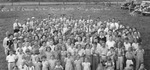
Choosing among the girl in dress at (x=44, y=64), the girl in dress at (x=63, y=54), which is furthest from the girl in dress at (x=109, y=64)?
the girl in dress at (x=44, y=64)

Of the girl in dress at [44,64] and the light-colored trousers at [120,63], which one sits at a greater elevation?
the girl in dress at [44,64]

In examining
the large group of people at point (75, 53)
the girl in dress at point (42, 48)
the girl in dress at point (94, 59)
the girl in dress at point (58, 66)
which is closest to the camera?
the girl in dress at point (58, 66)

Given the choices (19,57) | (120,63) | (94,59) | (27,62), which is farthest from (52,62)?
(120,63)

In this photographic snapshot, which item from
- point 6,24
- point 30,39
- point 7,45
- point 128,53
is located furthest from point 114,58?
A: point 6,24

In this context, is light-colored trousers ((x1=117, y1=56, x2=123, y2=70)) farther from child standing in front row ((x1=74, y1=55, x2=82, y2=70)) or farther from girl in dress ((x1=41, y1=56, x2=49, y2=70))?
girl in dress ((x1=41, y1=56, x2=49, y2=70))

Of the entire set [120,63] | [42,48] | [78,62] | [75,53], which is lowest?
[120,63]

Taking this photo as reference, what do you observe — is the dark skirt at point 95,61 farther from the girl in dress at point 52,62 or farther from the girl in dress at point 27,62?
the girl in dress at point 27,62

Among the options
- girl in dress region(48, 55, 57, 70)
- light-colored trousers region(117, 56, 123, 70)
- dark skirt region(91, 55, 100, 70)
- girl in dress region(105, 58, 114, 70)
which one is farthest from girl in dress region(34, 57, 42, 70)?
light-colored trousers region(117, 56, 123, 70)

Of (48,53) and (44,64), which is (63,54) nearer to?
(48,53)

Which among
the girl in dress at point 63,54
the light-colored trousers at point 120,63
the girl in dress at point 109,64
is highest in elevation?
the girl in dress at point 63,54

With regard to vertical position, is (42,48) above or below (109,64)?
above

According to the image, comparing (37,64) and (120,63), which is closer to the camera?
(37,64)

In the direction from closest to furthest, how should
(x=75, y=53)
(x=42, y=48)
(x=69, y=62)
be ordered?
(x=69, y=62), (x=75, y=53), (x=42, y=48)

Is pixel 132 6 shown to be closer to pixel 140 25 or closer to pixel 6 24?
pixel 140 25
